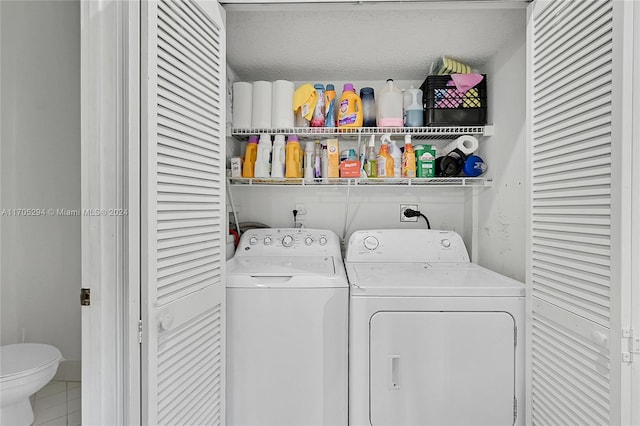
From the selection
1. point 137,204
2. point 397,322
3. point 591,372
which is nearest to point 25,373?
point 137,204

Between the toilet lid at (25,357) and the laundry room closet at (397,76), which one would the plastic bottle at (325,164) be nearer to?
the laundry room closet at (397,76)

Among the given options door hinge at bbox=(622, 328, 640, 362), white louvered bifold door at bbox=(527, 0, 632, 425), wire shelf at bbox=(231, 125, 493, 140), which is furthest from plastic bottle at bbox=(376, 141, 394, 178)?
door hinge at bbox=(622, 328, 640, 362)

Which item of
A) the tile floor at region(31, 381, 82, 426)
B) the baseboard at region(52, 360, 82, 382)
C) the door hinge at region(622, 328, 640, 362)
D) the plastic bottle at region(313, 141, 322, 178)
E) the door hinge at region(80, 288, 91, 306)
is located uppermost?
the plastic bottle at region(313, 141, 322, 178)

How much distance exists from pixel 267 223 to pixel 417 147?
1.20 meters

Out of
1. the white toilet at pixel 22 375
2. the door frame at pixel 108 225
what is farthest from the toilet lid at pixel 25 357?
the door frame at pixel 108 225

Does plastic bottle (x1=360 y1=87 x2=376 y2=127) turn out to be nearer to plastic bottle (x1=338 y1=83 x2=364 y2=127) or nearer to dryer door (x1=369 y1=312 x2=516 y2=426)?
plastic bottle (x1=338 y1=83 x2=364 y2=127)

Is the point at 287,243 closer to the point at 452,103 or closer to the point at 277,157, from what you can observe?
the point at 277,157

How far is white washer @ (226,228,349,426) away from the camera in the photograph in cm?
171

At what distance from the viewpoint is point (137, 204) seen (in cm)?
114

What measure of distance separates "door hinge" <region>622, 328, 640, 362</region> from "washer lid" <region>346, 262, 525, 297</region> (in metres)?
0.53

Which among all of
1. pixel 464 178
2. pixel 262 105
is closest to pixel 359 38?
pixel 262 105

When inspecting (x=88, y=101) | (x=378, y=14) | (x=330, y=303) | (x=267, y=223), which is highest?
(x=378, y=14)

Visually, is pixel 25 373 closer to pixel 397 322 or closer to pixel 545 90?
pixel 397 322

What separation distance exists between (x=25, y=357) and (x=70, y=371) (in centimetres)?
16
